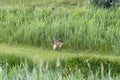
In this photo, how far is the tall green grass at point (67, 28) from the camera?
789cm

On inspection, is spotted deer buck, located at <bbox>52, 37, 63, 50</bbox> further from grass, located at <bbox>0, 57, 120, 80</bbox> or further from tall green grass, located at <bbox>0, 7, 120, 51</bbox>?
grass, located at <bbox>0, 57, 120, 80</bbox>

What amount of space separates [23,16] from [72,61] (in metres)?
2.68

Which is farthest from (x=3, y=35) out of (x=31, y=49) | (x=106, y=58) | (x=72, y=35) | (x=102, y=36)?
(x=106, y=58)

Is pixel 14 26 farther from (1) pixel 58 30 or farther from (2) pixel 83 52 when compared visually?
(2) pixel 83 52

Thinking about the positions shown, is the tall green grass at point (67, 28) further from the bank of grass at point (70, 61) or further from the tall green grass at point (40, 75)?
the tall green grass at point (40, 75)

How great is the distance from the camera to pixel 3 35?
8531 mm

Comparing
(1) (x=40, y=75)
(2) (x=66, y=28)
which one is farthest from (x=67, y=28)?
(1) (x=40, y=75)

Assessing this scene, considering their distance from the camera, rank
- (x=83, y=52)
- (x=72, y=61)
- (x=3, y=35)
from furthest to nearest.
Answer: (x=3, y=35) < (x=83, y=52) < (x=72, y=61)

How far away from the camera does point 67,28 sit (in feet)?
27.1

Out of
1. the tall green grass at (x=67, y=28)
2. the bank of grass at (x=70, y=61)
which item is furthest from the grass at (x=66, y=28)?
the bank of grass at (x=70, y=61)

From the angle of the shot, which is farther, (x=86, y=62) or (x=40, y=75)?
(x=86, y=62)

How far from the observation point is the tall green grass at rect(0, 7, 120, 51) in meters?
7.89

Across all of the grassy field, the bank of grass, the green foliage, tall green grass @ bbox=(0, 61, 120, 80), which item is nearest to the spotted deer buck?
the grassy field

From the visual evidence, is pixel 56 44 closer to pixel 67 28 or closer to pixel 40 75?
pixel 67 28
